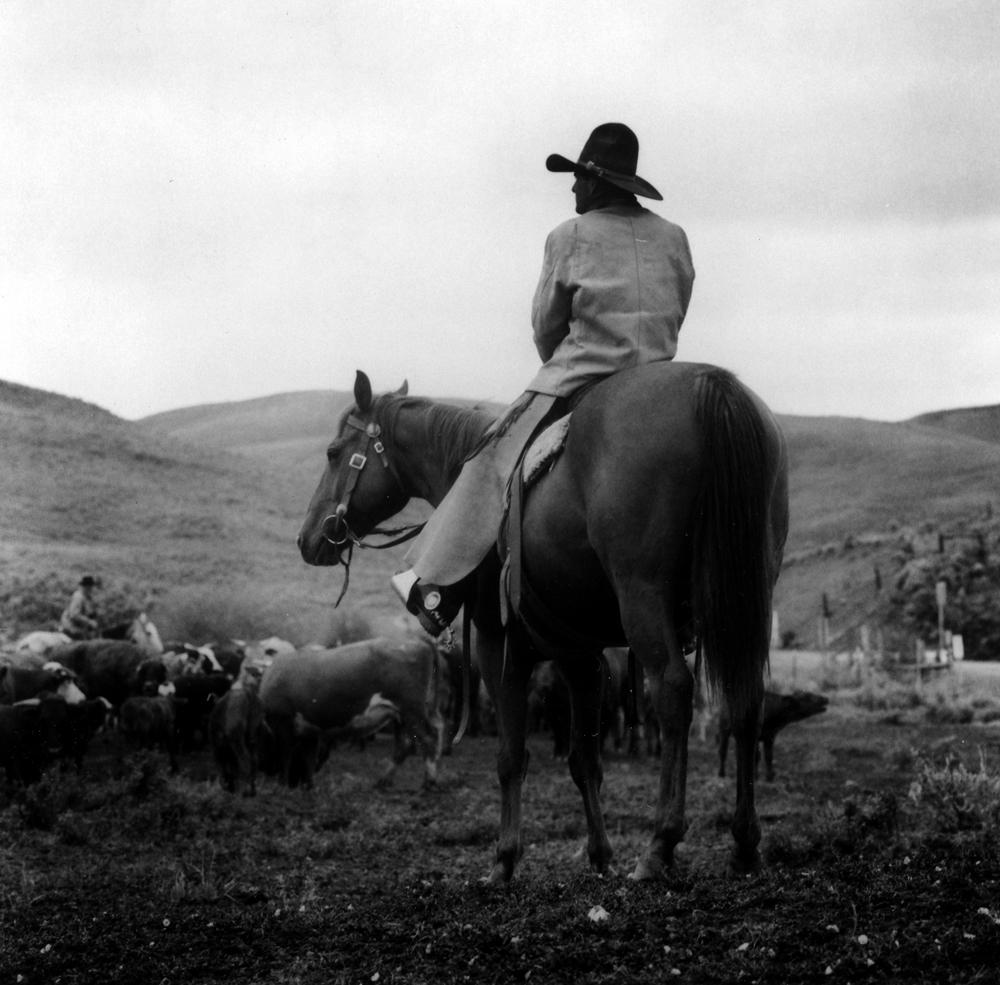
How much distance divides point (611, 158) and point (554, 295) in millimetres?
767

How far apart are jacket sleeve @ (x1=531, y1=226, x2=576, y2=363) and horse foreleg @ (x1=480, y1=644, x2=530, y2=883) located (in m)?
1.56

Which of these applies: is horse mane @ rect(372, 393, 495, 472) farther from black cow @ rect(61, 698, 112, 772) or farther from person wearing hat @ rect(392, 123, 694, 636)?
black cow @ rect(61, 698, 112, 772)

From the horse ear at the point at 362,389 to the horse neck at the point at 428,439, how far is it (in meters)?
0.10

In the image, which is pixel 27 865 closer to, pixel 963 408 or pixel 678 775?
pixel 678 775

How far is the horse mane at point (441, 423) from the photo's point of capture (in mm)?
7379

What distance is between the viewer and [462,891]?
256 inches

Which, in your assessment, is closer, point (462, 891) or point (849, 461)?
point (462, 891)

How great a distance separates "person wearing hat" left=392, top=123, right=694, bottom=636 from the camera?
21.6 ft

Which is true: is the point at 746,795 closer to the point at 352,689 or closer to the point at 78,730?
the point at 352,689

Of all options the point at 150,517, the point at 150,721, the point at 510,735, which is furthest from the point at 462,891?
the point at 150,517

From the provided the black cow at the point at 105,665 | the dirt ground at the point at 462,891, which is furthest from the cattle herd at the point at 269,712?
the black cow at the point at 105,665

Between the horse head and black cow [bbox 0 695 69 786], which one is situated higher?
the horse head

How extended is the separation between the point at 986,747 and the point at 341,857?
10180 millimetres

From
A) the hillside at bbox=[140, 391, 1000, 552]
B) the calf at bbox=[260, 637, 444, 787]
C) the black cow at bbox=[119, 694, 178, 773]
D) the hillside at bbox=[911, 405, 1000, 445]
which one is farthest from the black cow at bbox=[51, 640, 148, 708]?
the hillside at bbox=[911, 405, 1000, 445]
